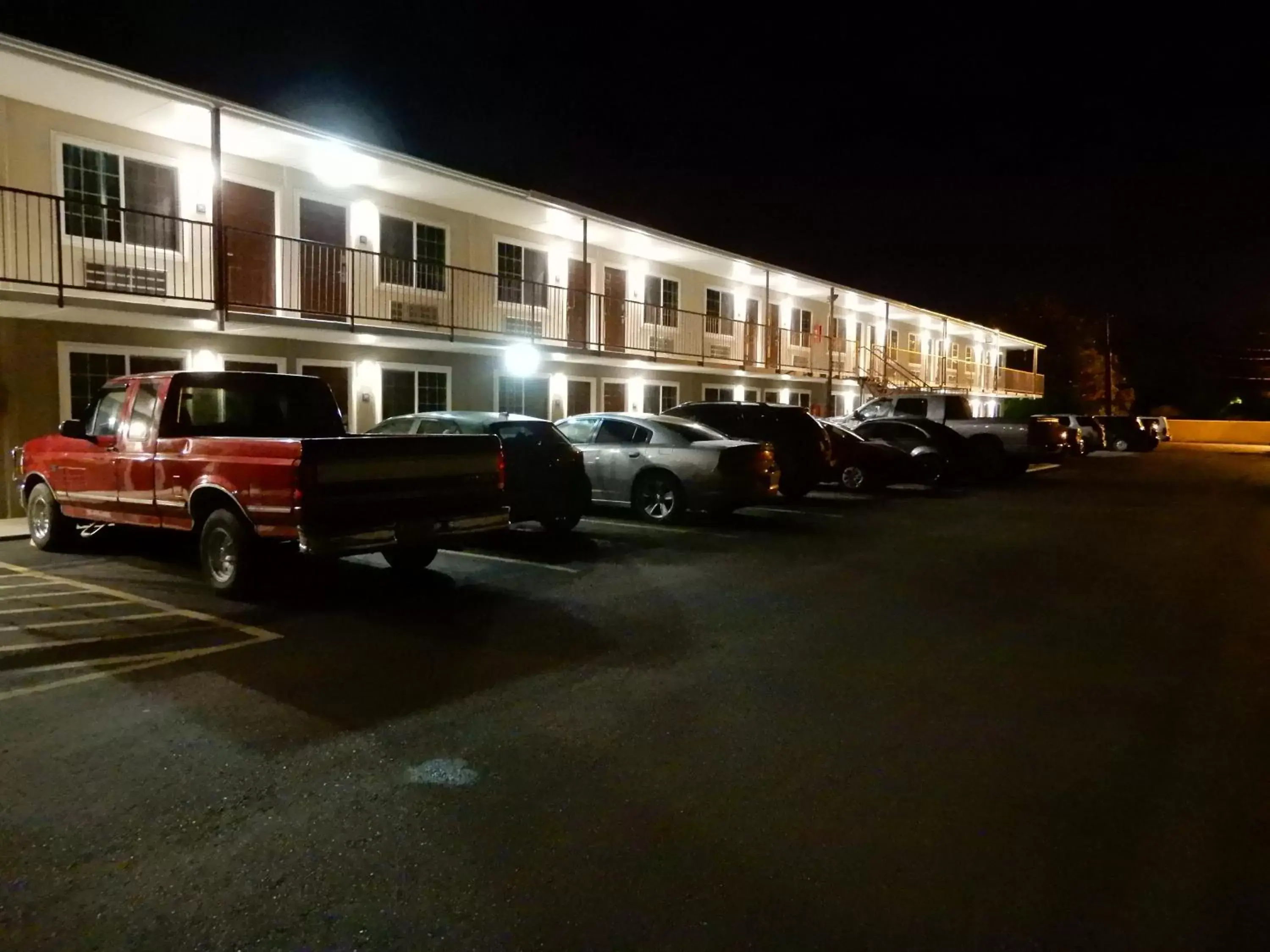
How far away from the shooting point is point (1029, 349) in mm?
66625

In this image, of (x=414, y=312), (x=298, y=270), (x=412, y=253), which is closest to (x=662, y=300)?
(x=412, y=253)

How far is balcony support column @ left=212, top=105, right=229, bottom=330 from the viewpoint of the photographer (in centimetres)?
1330

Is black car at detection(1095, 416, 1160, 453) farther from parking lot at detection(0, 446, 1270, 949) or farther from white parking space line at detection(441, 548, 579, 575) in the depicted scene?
white parking space line at detection(441, 548, 579, 575)

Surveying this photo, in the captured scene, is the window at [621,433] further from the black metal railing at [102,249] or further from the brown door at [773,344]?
the brown door at [773,344]

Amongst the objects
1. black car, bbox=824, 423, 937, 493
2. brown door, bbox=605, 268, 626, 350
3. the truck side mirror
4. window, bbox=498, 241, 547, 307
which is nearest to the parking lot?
the truck side mirror

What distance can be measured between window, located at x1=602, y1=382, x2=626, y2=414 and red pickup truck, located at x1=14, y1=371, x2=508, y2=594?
14.3 meters

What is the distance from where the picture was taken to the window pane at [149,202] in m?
14.6

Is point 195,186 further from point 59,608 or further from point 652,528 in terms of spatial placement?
point 59,608

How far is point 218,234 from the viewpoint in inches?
538

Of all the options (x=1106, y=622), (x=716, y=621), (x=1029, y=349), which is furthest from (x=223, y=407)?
(x=1029, y=349)

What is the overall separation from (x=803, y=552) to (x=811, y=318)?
24.5 metres

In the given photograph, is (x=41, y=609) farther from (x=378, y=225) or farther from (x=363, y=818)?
(x=378, y=225)

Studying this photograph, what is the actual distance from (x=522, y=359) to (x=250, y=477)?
1292cm

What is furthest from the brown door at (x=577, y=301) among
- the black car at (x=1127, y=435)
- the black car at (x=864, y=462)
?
the black car at (x=1127, y=435)
